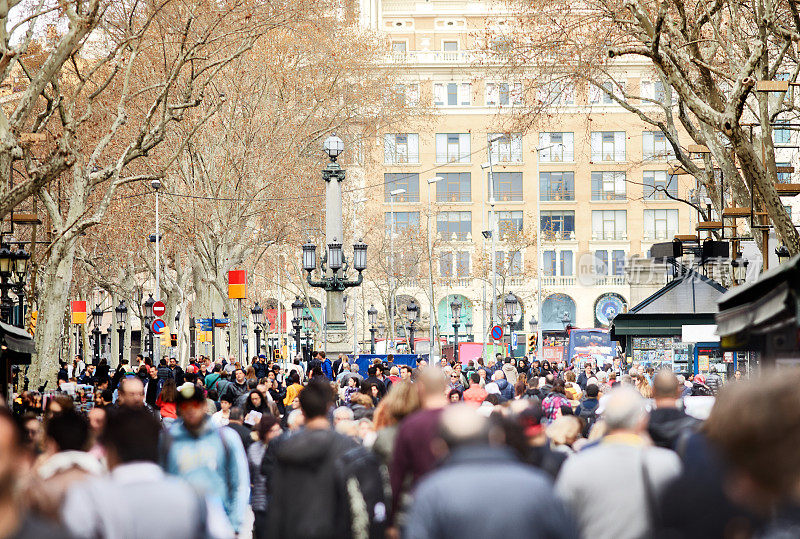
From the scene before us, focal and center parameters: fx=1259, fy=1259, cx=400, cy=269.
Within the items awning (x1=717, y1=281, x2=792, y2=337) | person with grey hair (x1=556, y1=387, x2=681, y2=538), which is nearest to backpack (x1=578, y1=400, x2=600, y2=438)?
awning (x1=717, y1=281, x2=792, y2=337)

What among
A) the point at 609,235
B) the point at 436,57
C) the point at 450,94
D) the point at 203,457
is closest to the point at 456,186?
the point at 450,94

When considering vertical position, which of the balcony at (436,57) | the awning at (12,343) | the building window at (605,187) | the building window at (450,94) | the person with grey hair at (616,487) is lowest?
the person with grey hair at (616,487)

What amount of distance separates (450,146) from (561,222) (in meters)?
9.46

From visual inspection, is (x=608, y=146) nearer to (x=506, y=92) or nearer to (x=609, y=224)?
(x=609, y=224)

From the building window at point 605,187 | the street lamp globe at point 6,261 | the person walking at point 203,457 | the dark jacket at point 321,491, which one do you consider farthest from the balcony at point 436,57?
the dark jacket at point 321,491

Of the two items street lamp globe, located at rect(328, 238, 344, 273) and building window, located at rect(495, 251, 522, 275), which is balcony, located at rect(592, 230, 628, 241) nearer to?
building window, located at rect(495, 251, 522, 275)

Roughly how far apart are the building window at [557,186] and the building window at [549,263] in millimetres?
3839

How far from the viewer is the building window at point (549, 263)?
86188 mm

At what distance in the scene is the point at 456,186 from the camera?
88625 mm

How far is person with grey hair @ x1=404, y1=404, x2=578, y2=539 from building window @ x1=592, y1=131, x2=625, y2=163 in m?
83.4

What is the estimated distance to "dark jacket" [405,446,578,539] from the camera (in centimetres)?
458

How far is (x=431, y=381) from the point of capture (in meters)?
7.30

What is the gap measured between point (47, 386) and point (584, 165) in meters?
66.5

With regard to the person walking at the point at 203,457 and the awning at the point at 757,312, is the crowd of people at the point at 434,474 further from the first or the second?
the awning at the point at 757,312
